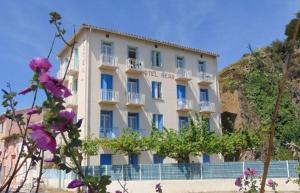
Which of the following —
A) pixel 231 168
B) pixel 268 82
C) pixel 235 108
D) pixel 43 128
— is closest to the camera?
pixel 43 128

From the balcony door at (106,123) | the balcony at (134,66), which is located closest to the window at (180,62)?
the balcony at (134,66)

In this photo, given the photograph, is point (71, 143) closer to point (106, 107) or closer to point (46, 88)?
point (46, 88)

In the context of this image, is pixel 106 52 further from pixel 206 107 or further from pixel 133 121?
pixel 206 107

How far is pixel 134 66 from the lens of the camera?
99.5 feet

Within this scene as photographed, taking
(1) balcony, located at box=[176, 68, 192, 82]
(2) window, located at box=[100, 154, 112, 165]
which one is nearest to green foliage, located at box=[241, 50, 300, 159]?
(1) balcony, located at box=[176, 68, 192, 82]

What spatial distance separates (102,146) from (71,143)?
25.9m

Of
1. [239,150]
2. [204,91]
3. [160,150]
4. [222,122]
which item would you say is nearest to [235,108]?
Result: [222,122]

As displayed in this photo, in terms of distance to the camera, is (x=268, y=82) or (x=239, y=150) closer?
(x=239, y=150)

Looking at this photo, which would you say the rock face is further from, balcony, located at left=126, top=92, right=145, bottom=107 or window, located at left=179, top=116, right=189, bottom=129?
balcony, located at left=126, top=92, right=145, bottom=107

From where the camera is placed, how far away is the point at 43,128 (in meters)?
1.28

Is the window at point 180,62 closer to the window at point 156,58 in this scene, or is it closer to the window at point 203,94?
the window at point 156,58

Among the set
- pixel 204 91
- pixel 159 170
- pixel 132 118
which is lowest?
pixel 159 170

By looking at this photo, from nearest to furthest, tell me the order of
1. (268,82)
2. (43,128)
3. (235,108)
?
1. (43,128)
2. (268,82)
3. (235,108)

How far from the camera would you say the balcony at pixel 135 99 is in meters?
29.3
